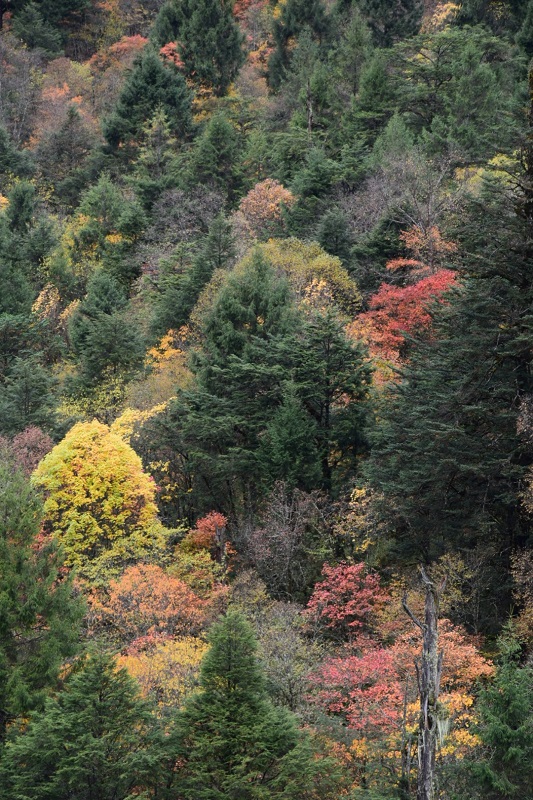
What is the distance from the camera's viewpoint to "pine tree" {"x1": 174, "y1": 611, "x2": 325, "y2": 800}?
66.0ft

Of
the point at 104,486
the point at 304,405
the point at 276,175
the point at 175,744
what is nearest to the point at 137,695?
the point at 175,744

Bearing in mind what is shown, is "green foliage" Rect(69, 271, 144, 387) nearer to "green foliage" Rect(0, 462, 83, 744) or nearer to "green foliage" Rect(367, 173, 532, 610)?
"green foliage" Rect(367, 173, 532, 610)

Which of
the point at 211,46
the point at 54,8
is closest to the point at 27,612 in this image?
the point at 211,46

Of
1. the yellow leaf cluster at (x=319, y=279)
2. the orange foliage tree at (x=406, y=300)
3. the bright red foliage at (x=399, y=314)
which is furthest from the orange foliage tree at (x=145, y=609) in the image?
the yellow leaf cluster at (x=319, y=279)

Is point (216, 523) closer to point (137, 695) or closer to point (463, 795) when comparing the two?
point (137, 695)

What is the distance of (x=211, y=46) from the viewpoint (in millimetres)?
76625

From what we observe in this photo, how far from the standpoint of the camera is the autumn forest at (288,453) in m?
20.5

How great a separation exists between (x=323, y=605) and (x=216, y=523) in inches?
239

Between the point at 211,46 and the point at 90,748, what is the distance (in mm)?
65402

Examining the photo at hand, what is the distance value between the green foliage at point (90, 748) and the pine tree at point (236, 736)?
32.3 inches

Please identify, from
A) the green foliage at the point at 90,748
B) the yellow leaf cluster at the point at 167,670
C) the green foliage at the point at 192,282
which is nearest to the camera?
the green foliage at the point at 90,748

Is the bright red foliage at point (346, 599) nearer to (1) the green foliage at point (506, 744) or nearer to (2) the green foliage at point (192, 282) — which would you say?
(1) the green foliage at point (506, 744)

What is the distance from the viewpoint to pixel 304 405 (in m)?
36.7

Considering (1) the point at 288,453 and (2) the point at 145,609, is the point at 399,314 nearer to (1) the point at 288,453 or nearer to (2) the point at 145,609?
(1) the point at 288,453
